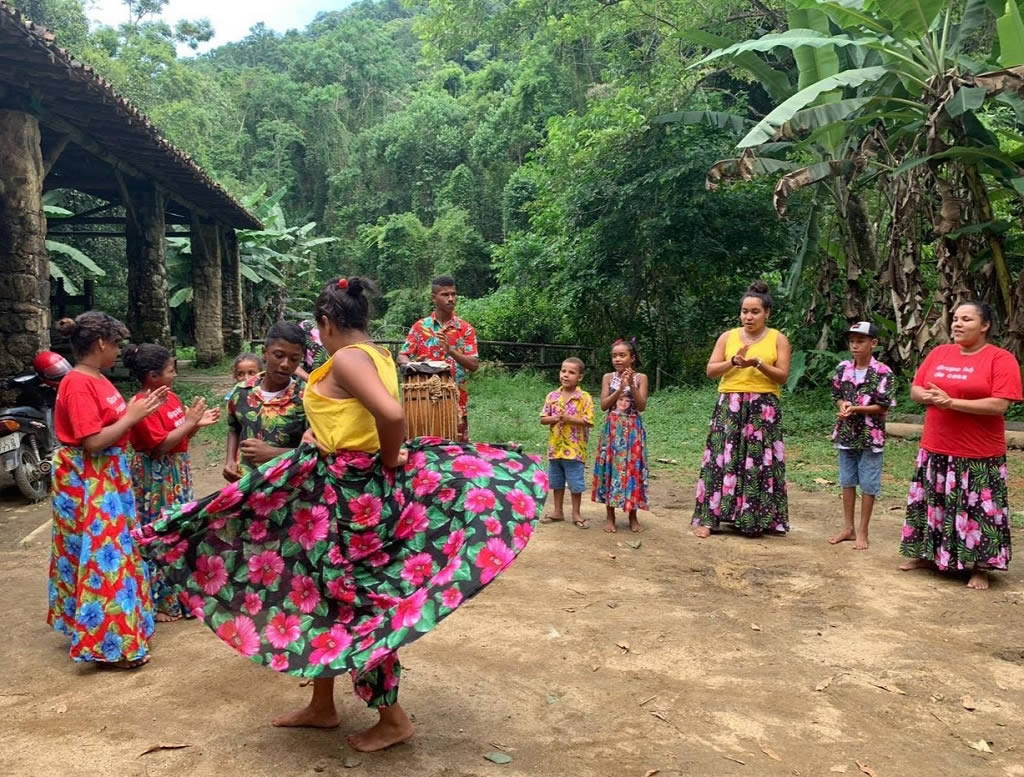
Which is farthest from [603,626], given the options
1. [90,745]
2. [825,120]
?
[825,120]

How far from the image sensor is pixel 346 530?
9.35ft

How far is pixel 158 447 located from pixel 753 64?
796 cm

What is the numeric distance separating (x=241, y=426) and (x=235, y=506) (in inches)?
37.3

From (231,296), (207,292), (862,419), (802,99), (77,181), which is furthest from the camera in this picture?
(231,296)

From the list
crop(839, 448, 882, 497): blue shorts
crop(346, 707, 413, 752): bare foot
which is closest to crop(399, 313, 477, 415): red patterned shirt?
crop(839, 448, 882, 497): blue shorts

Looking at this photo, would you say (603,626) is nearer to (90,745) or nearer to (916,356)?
(90,745)

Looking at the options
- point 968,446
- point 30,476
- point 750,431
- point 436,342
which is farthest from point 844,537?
point 30,476

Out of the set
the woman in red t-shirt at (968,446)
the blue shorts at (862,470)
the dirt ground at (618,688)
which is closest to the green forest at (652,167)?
the blue shorts at (862,470)

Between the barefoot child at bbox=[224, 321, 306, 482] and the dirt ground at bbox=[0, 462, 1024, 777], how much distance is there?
972 mm

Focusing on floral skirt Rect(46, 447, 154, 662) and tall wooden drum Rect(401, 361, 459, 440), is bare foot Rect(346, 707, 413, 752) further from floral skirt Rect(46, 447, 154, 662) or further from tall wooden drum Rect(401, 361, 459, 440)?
tall wooden drum Rect(401, 361, 459, 440)

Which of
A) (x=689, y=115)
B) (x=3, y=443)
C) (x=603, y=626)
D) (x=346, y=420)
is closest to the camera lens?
(x=346, y=420)

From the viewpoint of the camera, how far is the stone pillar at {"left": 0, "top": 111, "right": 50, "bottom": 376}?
7930 millimetres

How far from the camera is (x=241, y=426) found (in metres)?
3.79

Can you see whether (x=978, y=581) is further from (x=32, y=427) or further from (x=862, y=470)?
(x=32, y=427)
